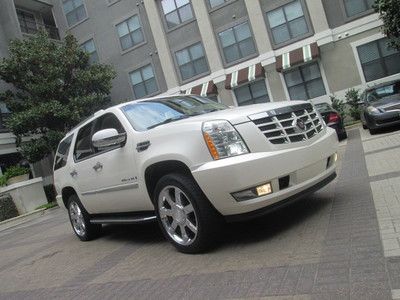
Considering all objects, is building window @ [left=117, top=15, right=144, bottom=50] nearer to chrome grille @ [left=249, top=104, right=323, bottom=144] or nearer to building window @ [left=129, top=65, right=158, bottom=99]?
building window @ [left=129, top=65, right=158, bottom=99]

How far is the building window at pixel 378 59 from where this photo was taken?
22.0m

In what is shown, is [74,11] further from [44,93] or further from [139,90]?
[44,93]

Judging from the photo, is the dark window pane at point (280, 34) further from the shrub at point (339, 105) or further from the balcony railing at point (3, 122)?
the balcony railing at point (3, 122)

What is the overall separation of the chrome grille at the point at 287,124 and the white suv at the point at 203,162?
0.01m

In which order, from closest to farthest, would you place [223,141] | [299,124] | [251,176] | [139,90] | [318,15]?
[251,176] → [223,141] → [299,124] → [318,15] → [139,90]

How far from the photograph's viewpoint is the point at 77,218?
7574 millimetres

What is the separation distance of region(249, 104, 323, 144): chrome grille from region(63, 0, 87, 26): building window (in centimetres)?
2866

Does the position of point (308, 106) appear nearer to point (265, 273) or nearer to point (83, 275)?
point (265, 273)

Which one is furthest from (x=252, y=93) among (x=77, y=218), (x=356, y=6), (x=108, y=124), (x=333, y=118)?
(x=108, y=124)

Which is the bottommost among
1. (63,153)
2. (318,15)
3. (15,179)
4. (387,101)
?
(387,101)

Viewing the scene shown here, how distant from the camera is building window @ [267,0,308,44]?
23.6m

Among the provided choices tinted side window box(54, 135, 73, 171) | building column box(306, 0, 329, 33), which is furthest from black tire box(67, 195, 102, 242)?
building column box(306, 0, 329, 33)

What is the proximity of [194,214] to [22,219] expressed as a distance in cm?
1426

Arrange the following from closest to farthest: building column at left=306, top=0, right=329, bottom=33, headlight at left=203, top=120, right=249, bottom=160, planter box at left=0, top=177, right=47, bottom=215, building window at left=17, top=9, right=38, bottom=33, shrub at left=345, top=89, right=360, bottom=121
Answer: headlight at left=203, top=120, right=249, bottom=160 < planter box at left=0, top=177, right=47, bottom=215 < shrub at left=345, top=89, right=360, bottom=121 < building column at left=306, top=0, right=329, bottom=33 < building window at left=17, top=9, right=38, bottom=33
